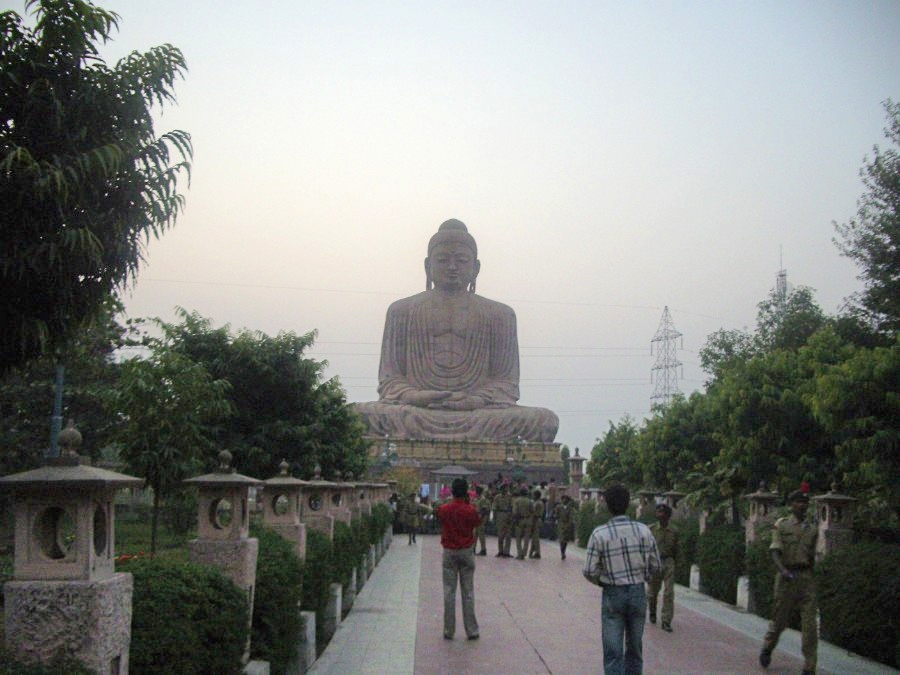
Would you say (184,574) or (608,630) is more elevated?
(184,574)

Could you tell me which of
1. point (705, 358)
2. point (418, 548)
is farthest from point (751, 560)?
point (705, 358)

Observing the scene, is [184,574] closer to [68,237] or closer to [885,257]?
[68,237]

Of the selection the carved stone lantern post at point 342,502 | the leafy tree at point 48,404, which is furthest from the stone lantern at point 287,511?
the leafy tree at point 48,404

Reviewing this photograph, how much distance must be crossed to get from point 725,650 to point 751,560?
292 cm

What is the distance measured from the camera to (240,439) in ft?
57.1

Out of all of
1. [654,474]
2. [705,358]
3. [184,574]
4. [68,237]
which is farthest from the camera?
[705,358]

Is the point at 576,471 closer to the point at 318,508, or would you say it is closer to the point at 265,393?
the point at 265,393

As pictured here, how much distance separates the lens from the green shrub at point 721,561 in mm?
13836

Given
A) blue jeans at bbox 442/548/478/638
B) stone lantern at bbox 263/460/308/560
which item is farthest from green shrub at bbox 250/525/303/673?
blue jeans at bbox 442/548/478/638

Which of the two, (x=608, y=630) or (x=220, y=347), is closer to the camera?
(x=608, y=630)

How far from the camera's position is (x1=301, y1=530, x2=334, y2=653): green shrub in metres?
9.26

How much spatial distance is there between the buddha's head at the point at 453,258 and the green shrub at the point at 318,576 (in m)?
31.4

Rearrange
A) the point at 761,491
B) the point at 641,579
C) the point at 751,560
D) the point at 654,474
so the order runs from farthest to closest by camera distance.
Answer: the point at 654,474
the point at 761,491
the point at 751,560
the point at 641,579

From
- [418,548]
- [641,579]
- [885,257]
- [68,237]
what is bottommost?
[418,548]
